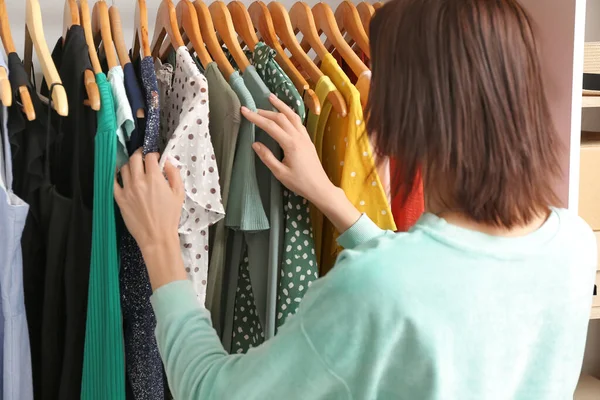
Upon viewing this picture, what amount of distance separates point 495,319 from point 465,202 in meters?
0.12

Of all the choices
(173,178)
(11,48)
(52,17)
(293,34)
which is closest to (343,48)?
(293,34)

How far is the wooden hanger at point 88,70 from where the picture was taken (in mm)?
946

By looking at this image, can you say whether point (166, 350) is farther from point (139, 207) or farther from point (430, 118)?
point (430, 118)

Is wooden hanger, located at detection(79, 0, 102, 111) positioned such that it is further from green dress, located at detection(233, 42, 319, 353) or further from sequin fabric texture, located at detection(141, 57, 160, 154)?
green dress, located at detection(233, 42, 319, 353)

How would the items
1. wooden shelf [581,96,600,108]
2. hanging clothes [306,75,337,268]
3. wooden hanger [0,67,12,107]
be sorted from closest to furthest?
wooden hanger [0,67,12,107] → hanging clothes [306,75,337,268] → wooden shelf [581,96,600,108]

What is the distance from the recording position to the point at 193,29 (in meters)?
1.13

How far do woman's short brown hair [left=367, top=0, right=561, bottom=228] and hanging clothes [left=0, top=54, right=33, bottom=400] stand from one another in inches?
21.3

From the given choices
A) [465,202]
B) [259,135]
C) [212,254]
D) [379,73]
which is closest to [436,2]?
[379,73]

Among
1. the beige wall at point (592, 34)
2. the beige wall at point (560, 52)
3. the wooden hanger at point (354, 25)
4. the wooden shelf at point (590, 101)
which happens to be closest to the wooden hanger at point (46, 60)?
the wooden hanger at point (354, 25)

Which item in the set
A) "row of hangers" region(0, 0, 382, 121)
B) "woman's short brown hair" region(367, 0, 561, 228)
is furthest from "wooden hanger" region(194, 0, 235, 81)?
"woman's short brown hair" region(367, 0, 561, 228)

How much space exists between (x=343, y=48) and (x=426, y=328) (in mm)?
673

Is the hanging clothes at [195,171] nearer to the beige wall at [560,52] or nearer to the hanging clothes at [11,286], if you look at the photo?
the hanging clothes at [11,286]

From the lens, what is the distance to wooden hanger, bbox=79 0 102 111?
946 mm

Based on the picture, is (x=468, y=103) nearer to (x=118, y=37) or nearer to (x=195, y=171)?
(x=195, y=171)
